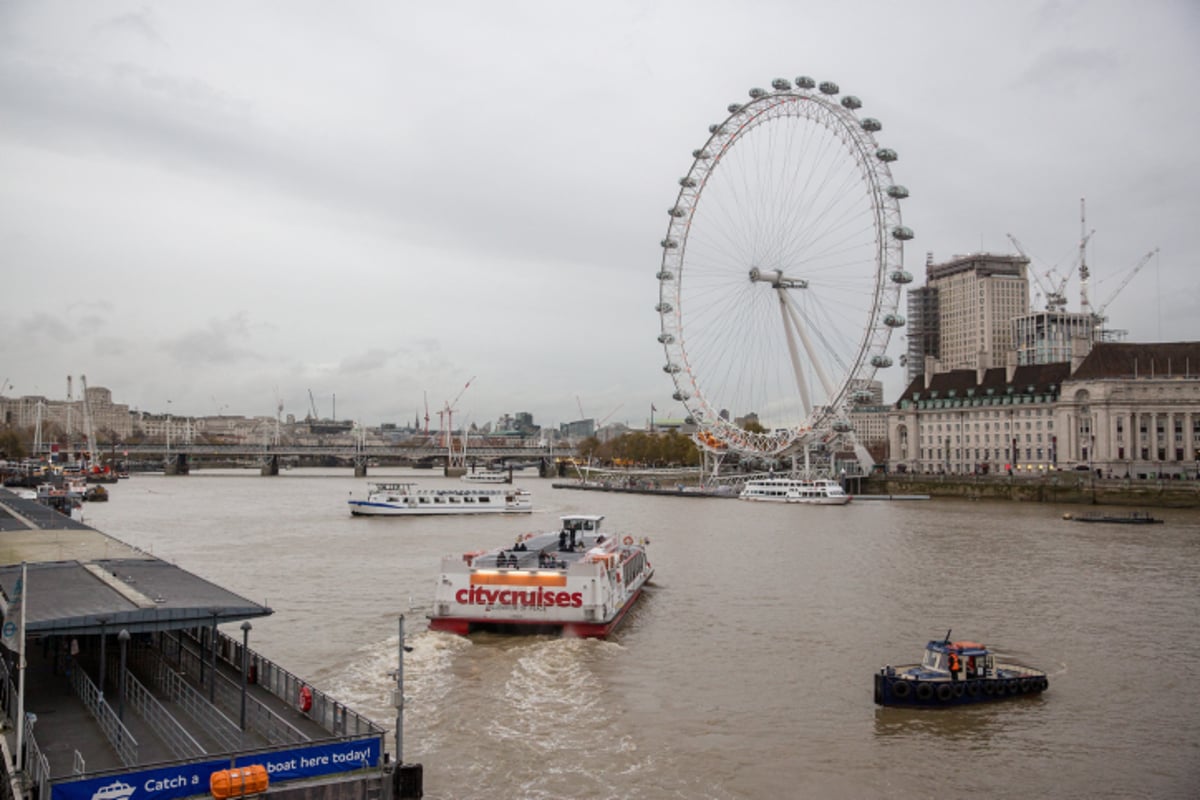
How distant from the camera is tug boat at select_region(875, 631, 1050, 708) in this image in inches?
775

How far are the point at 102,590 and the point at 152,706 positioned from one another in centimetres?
305

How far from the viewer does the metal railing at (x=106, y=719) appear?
38.9ft

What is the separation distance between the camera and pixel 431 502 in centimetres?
7006

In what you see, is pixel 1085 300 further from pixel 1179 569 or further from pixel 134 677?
pixel 134 677

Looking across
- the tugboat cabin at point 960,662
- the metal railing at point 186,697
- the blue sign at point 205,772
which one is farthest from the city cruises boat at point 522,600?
the blue sign at point 205,772

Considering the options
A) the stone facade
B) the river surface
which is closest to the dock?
the river surface

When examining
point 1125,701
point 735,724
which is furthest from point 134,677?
point 1125,701

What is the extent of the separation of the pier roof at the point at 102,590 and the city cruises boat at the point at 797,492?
67.7 metres

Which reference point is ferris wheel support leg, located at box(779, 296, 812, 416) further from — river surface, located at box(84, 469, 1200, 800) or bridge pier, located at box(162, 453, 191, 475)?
bridge pier, located at box(162, 453, 191, 475)

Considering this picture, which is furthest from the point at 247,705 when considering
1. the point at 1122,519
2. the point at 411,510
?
the point at 1122,519

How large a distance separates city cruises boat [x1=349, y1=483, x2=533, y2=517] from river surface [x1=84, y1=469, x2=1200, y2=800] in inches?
762

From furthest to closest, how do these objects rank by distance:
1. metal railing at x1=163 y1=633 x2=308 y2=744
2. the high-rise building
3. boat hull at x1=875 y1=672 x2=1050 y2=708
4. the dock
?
the high-rise building, boat hull at x1=875 y1=672 x2=1050 y2=708, metal railing at x1=163 y1=633 x2=308 y2=744, the dock

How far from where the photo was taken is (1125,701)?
66.7 ft

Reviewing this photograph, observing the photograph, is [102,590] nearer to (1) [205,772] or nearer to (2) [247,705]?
(2) [247,705]
